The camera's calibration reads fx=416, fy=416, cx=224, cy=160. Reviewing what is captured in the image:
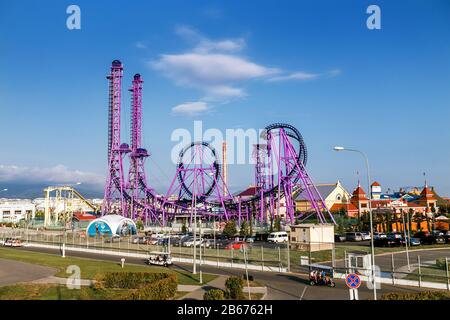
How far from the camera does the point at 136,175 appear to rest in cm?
9825

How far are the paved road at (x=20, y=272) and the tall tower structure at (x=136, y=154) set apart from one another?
57.9m

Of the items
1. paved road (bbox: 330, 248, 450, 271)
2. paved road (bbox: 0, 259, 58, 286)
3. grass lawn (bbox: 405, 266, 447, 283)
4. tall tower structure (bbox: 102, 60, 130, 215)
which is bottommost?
paved road (bbox: 330, 248, 450, 271)

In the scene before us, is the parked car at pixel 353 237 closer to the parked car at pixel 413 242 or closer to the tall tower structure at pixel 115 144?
the parked car at pixel 413 242

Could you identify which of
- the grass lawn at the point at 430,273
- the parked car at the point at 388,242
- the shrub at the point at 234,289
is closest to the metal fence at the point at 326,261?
the grass lawn at the point at 430,273

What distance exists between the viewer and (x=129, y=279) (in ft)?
89.3

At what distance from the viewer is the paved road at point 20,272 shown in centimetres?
3091

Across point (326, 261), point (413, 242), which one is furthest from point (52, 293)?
point (413, 242)

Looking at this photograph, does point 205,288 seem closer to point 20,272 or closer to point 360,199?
point 20,272

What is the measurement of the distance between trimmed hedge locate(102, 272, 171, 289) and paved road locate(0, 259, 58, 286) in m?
7.62

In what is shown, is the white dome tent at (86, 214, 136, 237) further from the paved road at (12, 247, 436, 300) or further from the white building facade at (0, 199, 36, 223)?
the white building facade at (0, 199, 36, 223)

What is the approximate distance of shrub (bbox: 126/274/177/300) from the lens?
20344mm

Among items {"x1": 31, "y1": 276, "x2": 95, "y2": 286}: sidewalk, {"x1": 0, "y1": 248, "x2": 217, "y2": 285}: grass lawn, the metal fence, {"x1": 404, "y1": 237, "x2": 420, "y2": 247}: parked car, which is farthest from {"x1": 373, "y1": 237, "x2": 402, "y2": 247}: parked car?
{"x1": 31, "y1": 276, "x2": 95, "y2": 286}: sidewalk
